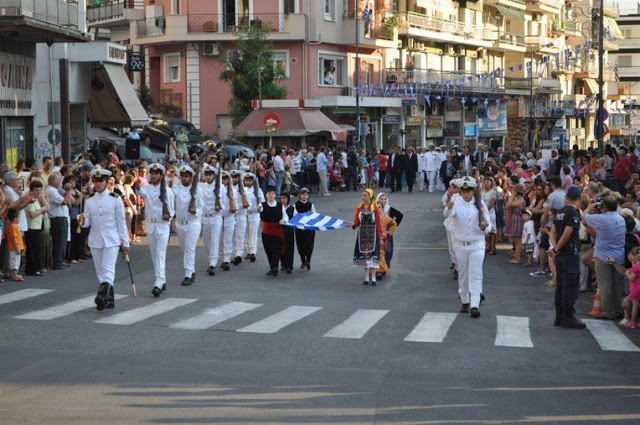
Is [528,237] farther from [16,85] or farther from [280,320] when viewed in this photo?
[16,85]

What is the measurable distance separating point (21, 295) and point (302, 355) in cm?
665

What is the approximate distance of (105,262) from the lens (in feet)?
53.2

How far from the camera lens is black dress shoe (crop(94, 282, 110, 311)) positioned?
15.8m

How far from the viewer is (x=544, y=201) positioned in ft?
75.0

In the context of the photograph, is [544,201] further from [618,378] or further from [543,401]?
[543,401]

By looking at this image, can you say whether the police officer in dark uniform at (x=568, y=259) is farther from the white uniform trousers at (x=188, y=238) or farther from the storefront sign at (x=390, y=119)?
the storefront sign at (x=390, y=119)

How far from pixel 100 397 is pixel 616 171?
23.4 meters

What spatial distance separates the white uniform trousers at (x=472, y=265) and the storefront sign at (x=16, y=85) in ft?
56.1

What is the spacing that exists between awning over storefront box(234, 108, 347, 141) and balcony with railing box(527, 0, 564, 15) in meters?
41.1

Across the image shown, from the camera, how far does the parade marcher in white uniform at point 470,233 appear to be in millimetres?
16203

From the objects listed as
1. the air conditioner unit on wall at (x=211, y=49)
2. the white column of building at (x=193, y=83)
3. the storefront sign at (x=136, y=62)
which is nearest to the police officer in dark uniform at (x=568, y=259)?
the storefront sign at (x=136, y=62)

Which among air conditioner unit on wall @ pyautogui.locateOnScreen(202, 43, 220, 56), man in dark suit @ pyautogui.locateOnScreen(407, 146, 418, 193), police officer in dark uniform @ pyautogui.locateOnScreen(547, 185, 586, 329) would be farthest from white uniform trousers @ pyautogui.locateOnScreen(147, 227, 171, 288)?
air conditioner unit on wall @ pyautogui.locateOnScreen(202, 43, 220, 56)

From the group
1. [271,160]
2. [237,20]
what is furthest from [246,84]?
[271,160]

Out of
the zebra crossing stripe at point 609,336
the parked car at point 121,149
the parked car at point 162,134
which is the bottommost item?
the zebra crossing stripe at point 609,336
